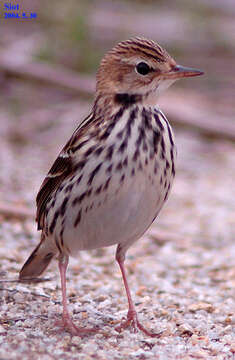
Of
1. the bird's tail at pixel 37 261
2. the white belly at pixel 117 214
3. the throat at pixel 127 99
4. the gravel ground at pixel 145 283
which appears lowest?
the gravel ground at pixel 145 283

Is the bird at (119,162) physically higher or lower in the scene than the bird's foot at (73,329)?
higher

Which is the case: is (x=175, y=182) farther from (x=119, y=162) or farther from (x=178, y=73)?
(x=119, y=162)

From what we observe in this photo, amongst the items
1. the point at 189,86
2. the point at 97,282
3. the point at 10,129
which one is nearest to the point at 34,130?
the point at 10,129

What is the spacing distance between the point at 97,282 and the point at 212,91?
6566 millimetres

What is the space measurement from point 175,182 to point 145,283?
302 centimetres

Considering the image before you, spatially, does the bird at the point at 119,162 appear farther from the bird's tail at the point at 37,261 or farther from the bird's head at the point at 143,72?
the bird's tail at the point at 37,261

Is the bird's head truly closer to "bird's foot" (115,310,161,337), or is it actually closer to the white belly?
the white belly

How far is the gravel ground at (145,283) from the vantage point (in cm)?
429

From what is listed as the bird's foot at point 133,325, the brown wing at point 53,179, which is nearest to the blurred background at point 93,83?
the brown wing at point 53,179

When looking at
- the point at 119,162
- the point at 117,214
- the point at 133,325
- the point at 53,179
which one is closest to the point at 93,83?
the point at 53,179

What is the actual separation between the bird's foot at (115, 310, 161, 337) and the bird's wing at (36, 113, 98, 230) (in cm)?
84

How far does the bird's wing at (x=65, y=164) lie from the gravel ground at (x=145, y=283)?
2.36 feet

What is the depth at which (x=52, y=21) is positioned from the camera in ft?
40.5

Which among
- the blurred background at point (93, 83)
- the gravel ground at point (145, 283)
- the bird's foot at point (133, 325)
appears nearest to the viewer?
the gravel ground at point (145, 283)
